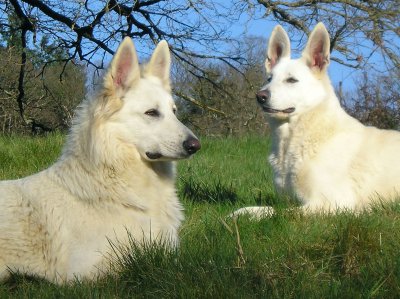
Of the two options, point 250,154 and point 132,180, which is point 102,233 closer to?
point 132,180

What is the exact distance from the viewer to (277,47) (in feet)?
22.1

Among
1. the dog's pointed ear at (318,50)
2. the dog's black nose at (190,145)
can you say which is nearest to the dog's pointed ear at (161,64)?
the dog's black nose at (190,145)

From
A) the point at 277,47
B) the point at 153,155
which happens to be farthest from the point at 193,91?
the point at 153,155

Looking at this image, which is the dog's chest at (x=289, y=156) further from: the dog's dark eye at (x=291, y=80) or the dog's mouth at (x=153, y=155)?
the dog's mouth at (x=153, y=155)

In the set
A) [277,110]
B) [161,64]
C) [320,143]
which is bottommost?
[320,143]

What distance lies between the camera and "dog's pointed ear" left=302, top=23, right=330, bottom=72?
6.17 metres

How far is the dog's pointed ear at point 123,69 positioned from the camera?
13.5 feet

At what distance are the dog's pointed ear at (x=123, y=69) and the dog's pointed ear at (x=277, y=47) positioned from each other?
276cm

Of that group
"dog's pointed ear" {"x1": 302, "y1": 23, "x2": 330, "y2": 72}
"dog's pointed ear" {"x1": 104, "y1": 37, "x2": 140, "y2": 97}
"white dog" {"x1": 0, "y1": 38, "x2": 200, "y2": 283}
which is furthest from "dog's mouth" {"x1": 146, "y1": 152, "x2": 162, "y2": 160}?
"dog's pointed ear" {"x1": 302, "y1": 23, "x2": 330, "y2": 72}

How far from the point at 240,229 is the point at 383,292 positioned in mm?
1626

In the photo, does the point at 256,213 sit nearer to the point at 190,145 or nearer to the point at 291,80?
the point at 190,145

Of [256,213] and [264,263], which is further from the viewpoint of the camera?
[256,213]

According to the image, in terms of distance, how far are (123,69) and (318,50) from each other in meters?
2.79

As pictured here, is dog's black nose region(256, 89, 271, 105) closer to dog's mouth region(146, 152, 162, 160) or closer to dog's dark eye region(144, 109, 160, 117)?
dog's dark eye region(144, 109, 160, 117)
